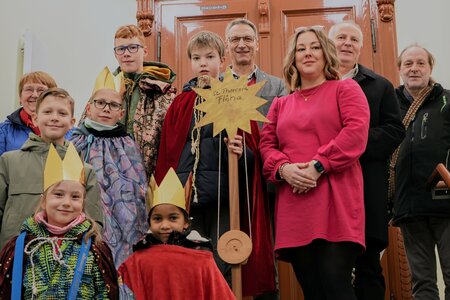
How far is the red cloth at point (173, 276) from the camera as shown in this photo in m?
2.38

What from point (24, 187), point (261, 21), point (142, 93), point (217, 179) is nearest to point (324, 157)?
point (217, 179)

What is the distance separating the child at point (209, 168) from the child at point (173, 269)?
0.33 m

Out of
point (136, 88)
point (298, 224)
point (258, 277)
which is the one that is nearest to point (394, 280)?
point (258, 277)

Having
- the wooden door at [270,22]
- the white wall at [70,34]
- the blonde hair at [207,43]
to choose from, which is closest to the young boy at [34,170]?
the blonde hair at [207,43]

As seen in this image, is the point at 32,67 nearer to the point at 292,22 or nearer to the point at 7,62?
the point at 7,62

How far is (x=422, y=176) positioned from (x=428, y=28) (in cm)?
201

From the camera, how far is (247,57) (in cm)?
330

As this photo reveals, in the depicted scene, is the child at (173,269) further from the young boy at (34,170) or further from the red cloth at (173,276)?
the young boy at (34,170)

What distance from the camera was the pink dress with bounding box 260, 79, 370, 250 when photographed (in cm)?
248

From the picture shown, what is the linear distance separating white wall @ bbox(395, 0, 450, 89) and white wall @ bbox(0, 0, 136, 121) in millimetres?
2070

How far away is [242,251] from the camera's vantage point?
8.48 ft

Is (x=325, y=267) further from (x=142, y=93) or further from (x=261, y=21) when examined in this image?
(x=261, y=21)

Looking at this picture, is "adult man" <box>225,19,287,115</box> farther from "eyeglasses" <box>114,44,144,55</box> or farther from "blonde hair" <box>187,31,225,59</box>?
"eyeglasses" <box>114,44,144,55</box>

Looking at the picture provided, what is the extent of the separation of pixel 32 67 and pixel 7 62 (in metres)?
0.19
